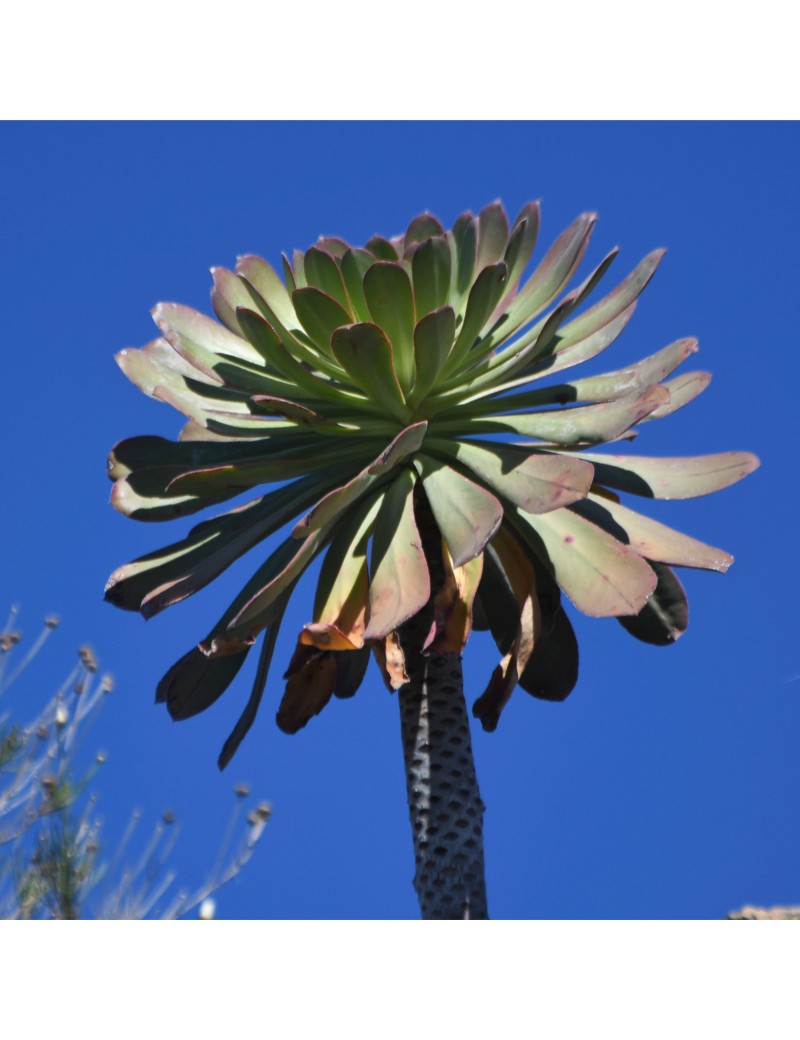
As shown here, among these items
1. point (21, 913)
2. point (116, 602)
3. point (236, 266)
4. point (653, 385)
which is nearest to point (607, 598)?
point (653, 385)

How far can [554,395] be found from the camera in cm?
346

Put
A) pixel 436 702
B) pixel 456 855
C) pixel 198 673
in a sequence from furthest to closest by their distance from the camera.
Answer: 1. pixel 198 673
2. pixel 436 702
3. pixel 456 855

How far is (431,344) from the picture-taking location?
3182mm

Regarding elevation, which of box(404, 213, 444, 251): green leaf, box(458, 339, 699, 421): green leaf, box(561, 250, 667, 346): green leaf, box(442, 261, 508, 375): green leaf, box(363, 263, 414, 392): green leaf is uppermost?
box(404, 213, 444, 251): green leaf

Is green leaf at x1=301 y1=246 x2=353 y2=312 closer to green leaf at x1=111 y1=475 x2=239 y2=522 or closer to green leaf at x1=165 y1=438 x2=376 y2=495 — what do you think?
green leaf at x1=165 y1=438 x2=376 y2=495

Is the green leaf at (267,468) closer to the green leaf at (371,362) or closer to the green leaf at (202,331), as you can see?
the green leaf at (371,362)

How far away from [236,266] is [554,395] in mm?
1089

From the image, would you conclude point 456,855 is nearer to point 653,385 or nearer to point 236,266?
point 653,385

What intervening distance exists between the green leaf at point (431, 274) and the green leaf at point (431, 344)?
0.15 meters

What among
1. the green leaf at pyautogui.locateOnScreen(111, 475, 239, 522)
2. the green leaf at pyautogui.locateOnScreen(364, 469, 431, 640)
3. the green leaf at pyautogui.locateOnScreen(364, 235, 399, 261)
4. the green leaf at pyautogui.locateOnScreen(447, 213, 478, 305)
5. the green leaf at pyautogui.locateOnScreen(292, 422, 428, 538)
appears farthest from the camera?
the green leaf at pyautogui.locateOnScreen(364, 235, 399, 261)

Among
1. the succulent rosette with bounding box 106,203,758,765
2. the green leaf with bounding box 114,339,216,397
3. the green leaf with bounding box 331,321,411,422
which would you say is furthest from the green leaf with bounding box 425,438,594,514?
the green leaf with bounding box 114,339,216,397

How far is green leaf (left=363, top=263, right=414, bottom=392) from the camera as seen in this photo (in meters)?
3.26

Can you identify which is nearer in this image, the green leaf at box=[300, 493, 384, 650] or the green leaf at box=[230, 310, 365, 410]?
the green leaf at box=[300, 493, 384, 650]

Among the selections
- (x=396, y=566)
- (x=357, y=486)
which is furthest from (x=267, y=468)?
(x=396, y=566)
